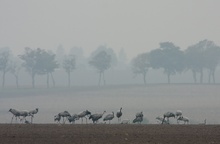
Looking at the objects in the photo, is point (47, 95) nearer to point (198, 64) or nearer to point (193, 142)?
point (198, 64)

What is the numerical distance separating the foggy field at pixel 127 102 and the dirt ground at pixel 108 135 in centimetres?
3531

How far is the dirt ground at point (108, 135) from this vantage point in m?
26.4

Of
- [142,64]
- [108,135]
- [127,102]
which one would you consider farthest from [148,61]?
[108,135]

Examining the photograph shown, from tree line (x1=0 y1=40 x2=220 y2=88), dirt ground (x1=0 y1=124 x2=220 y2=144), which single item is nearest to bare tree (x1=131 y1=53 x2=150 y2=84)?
tree line (x1=0 y1=40 x2=220 y2=88)

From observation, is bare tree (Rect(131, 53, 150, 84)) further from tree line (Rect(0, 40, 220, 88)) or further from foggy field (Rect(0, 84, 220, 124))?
foggy field (Rect(0, 84, 220, 124))

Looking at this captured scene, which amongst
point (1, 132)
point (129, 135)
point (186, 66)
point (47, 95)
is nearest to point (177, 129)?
point (129, 135)

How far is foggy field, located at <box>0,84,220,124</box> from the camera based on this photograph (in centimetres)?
7656

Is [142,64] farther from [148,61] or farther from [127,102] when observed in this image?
[127,102]

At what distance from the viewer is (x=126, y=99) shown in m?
106

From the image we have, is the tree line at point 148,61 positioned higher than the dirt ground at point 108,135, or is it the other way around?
the tree line at point 148,61

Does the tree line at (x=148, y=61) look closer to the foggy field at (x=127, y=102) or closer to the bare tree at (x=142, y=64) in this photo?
the bare tree at (x=142, y=64)

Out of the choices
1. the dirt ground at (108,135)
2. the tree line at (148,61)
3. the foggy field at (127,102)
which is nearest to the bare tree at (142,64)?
the tree line at (148,61)

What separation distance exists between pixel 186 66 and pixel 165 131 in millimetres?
139347

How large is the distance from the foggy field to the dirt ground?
35.3 m
